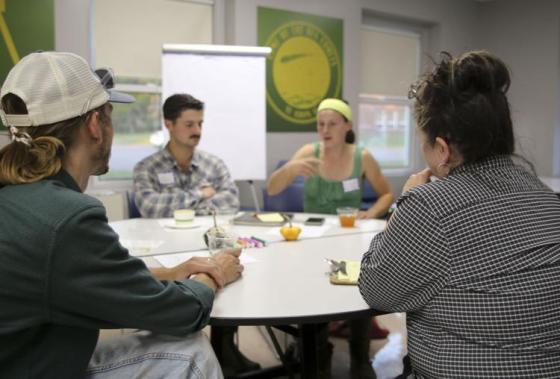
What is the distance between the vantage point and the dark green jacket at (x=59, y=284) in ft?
2.88

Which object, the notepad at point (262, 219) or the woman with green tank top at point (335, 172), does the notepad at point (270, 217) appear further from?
the woman with green tank top at point (335, 172)

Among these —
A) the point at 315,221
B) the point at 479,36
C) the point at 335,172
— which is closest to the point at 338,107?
the point at 335,172

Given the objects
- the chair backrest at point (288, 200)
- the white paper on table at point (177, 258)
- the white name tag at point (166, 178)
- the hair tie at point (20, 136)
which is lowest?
the chair backrest at point (288, 200)

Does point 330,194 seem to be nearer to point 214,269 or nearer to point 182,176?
point 182,176

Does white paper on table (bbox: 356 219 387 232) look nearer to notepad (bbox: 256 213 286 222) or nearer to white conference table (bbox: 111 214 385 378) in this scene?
white conference table (bbox: 111 214 385 378)

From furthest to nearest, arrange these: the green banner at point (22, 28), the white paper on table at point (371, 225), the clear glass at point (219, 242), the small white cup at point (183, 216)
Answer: the green banner at point (22, 28) < the small white cup at point (183, 216) < the white paper on table at point (371, 225) < the clear glass at point (219, 242)

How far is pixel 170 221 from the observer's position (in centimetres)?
264

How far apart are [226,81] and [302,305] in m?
3.14

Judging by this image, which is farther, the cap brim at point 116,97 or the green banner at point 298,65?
the green banner at point 298,65

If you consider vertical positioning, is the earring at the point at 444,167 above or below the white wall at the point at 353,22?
below

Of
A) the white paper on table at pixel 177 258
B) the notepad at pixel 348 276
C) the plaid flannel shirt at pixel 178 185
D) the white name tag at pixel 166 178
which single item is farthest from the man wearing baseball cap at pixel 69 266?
the white name tag at pixel 166 178

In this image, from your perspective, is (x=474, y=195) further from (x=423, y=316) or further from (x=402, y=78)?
(x=402, y=78)

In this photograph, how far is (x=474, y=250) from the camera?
1.06 meters

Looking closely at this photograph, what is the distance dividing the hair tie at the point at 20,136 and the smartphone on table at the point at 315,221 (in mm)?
1626
